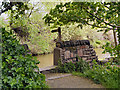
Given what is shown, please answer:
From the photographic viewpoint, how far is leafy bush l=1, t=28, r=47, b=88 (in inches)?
90.3

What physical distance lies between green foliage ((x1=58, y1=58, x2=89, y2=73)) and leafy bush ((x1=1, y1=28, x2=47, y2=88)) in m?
1.78

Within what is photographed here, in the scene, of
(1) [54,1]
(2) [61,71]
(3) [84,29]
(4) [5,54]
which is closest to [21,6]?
(4) [5,54]

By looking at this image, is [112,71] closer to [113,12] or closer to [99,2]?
[113,12]

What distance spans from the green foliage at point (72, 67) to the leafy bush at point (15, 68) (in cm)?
178

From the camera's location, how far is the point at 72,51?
4977 mm

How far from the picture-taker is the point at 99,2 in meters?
3.33

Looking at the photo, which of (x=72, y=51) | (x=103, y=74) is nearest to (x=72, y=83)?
(x=103, y=74)

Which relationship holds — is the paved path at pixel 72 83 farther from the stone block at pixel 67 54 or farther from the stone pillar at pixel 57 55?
the stone block at pixel 67 54

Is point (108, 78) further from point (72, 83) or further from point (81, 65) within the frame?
point (81, 65)

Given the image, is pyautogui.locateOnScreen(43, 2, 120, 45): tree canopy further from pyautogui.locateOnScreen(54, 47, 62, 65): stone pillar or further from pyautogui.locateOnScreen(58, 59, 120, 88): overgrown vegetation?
pyautogui.locateOnScreen(54, 47, 62, 65): stone pillar

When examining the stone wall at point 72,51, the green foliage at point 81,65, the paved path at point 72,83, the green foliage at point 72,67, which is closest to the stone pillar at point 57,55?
the stone wall at point 72,51

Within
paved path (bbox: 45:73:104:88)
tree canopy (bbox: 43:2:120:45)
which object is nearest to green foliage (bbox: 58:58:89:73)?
paved path (bbox: 45:73:104:88)

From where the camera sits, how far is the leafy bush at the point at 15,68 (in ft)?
7.52

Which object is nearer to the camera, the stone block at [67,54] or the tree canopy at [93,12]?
the tree canopy at [93,12]
